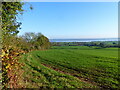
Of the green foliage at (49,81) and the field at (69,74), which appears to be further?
the field at (69,74)

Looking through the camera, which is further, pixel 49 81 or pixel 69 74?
pixel 69 74

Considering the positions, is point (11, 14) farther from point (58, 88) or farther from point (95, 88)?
point (95, 88)

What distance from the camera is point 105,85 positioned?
22.7ft

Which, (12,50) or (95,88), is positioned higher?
(12,50)

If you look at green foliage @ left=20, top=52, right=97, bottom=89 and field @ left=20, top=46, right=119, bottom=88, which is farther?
field @ left=20, top=46, right=119, bottom=88

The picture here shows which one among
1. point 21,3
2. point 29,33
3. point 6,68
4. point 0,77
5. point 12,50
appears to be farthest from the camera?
point 29,33

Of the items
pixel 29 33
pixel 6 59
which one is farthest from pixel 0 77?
pixel 29 33

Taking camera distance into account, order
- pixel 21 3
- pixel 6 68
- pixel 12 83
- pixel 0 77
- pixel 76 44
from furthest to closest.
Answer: pixel 76 44 < pixel 21 3 < pixel 12 83 < pixel 6 68 < pixel 0 77

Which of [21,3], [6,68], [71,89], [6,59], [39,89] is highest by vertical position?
[21,3]

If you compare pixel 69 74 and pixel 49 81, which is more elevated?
pixel 49 81

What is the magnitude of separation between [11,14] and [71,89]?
5751 mm

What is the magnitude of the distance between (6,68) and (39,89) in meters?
2.25

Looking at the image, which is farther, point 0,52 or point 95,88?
point 95,88

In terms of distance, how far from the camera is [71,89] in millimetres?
5590
